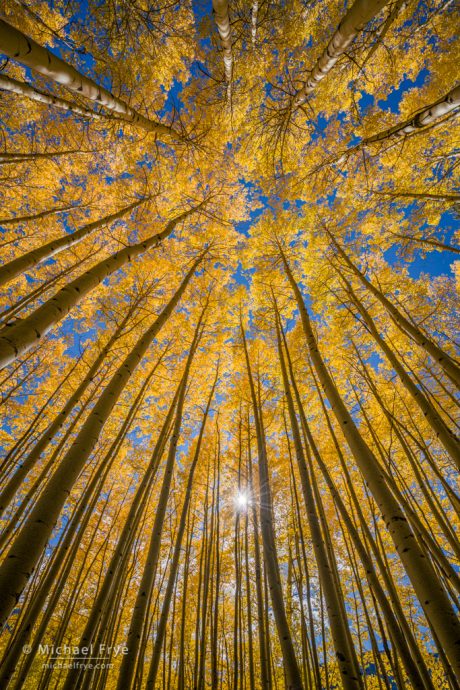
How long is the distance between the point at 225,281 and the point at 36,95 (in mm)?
5897

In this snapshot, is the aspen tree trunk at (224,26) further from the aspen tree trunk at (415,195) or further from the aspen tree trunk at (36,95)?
the aspen tree trunk at (415,195)

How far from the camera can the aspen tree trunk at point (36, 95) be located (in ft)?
9.35

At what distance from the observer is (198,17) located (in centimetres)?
520

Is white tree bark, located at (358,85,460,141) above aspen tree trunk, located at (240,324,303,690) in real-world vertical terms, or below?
above

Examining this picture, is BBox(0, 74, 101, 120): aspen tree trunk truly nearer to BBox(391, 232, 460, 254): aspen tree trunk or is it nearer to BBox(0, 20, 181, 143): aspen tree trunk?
BBox(0, 20, 181, 143): aspen tree trunk

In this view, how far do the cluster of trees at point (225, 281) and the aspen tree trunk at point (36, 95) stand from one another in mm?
26

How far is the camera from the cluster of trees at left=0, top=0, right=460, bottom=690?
2.96 metres

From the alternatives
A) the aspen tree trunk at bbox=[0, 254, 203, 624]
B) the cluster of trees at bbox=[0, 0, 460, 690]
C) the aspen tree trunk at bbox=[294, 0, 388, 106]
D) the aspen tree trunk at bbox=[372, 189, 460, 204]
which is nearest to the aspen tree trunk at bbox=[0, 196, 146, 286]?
the cluster of trees at bbox=[0, 0, 460, 690]

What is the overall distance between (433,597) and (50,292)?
9.57m

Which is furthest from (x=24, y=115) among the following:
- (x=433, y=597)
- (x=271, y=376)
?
(x=433, y=597)

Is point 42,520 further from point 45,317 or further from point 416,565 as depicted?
point 416,565

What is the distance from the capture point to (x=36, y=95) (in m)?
3.12

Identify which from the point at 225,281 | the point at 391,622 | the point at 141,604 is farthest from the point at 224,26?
the point at 391,622

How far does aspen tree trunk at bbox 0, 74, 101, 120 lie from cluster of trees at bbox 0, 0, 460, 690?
0.03m
